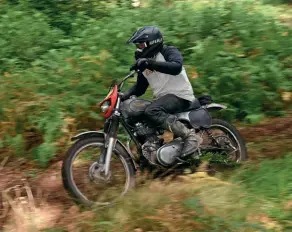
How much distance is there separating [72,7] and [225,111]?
527 centimetres

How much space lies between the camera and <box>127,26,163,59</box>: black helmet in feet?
17.5

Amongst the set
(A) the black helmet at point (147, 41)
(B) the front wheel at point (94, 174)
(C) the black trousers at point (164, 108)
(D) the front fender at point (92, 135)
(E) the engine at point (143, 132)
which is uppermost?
(A) the black helmet at point (147, 41)

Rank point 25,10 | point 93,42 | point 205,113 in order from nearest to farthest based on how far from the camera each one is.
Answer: point 205,113, point 93,42, point 25,10

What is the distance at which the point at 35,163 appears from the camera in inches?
247

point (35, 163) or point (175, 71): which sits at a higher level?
point (175, 71)

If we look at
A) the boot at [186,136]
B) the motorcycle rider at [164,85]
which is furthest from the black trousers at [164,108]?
the boot at [186,136]

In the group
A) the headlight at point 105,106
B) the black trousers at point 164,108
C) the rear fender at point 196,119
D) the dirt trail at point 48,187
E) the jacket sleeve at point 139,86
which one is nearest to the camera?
the dirt trail at point 48,187

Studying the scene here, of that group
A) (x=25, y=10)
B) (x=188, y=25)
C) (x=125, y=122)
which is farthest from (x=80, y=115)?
(x=25, y=10)

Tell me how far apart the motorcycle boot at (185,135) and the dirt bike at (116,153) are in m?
0.07

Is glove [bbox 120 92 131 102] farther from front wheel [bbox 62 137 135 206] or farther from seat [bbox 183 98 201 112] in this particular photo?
seat [bbox 183 98 201 112]

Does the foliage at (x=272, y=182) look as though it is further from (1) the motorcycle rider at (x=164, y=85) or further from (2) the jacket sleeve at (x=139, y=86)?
(2) the jacket sleeve at (x=139, y=86)

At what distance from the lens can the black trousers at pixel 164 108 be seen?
544cm

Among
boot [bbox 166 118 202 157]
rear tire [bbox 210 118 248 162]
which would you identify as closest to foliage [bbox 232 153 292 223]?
rear tire [bbox 210 118 248 162]

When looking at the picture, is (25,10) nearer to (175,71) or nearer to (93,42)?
(93,42)
